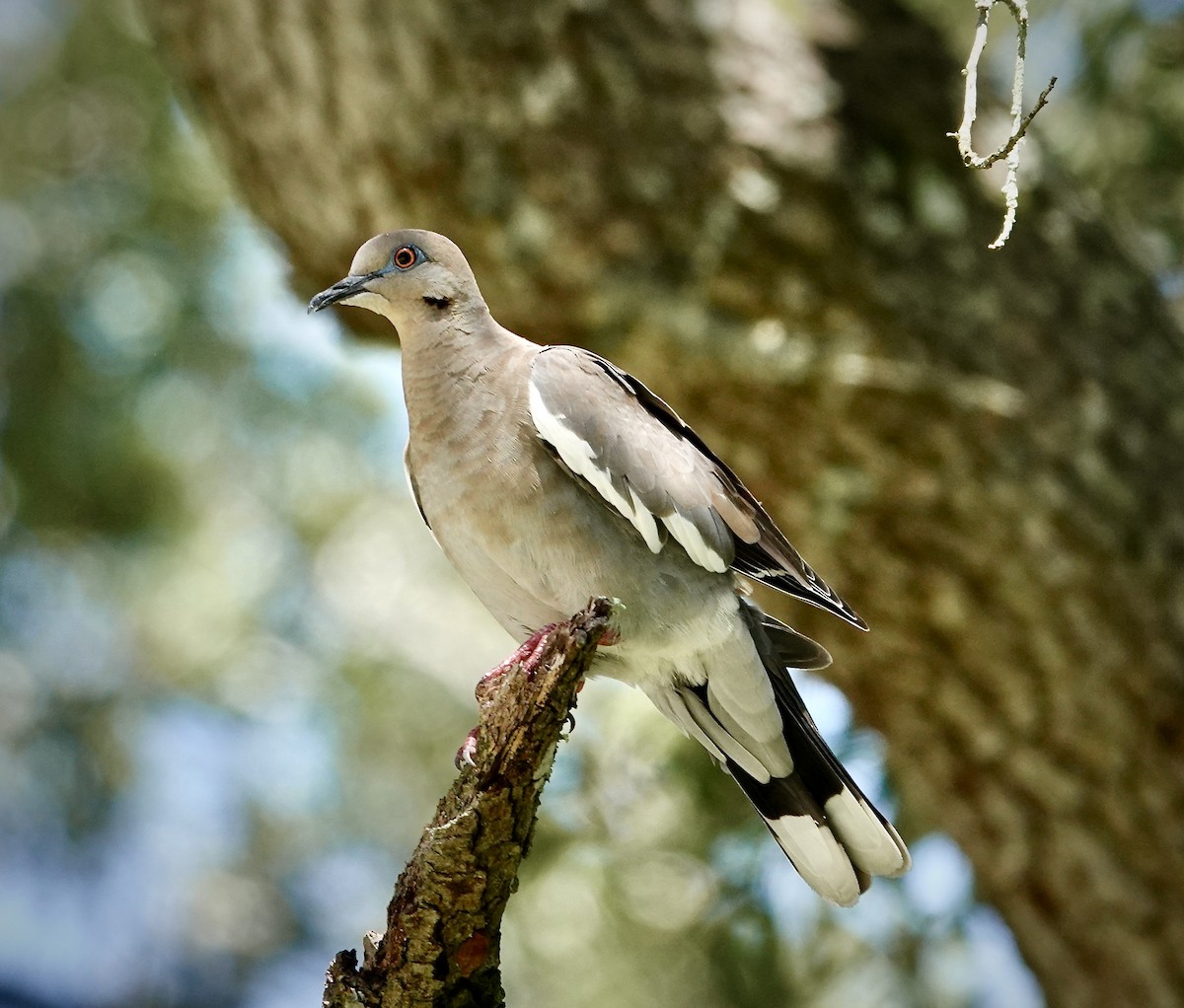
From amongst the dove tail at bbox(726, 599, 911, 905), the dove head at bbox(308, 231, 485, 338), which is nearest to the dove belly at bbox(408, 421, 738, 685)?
the dove tail at bbox(726, 599, 911, 905)

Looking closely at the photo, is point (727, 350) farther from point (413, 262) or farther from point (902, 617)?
point (413, 262)

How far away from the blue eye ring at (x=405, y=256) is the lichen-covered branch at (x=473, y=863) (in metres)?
0.95

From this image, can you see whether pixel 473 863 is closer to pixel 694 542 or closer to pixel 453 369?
pixel 694 542

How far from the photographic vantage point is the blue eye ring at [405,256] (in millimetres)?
2658

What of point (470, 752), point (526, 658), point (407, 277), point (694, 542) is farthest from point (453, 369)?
point (470, 752)

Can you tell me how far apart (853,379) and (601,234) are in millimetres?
733

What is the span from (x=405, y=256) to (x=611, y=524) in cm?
64

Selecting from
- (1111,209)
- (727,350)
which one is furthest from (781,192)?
(1111,209)

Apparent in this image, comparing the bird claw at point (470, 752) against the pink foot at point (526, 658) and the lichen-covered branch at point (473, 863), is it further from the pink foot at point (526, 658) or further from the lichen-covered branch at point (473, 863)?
the pink foot at point (526, 658)

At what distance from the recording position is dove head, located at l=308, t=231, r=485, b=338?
2.65m

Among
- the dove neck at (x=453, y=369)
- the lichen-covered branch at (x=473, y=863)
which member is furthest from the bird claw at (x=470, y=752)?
the dove neck at (x=453, y=369)

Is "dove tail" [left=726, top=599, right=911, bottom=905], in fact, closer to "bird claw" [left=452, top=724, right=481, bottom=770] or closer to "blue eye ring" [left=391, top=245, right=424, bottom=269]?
"bird claw" [left=452, top=724, right=481, bottom=770]

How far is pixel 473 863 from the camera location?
1963 millimetres

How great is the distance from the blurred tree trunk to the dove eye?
972 millimetres
